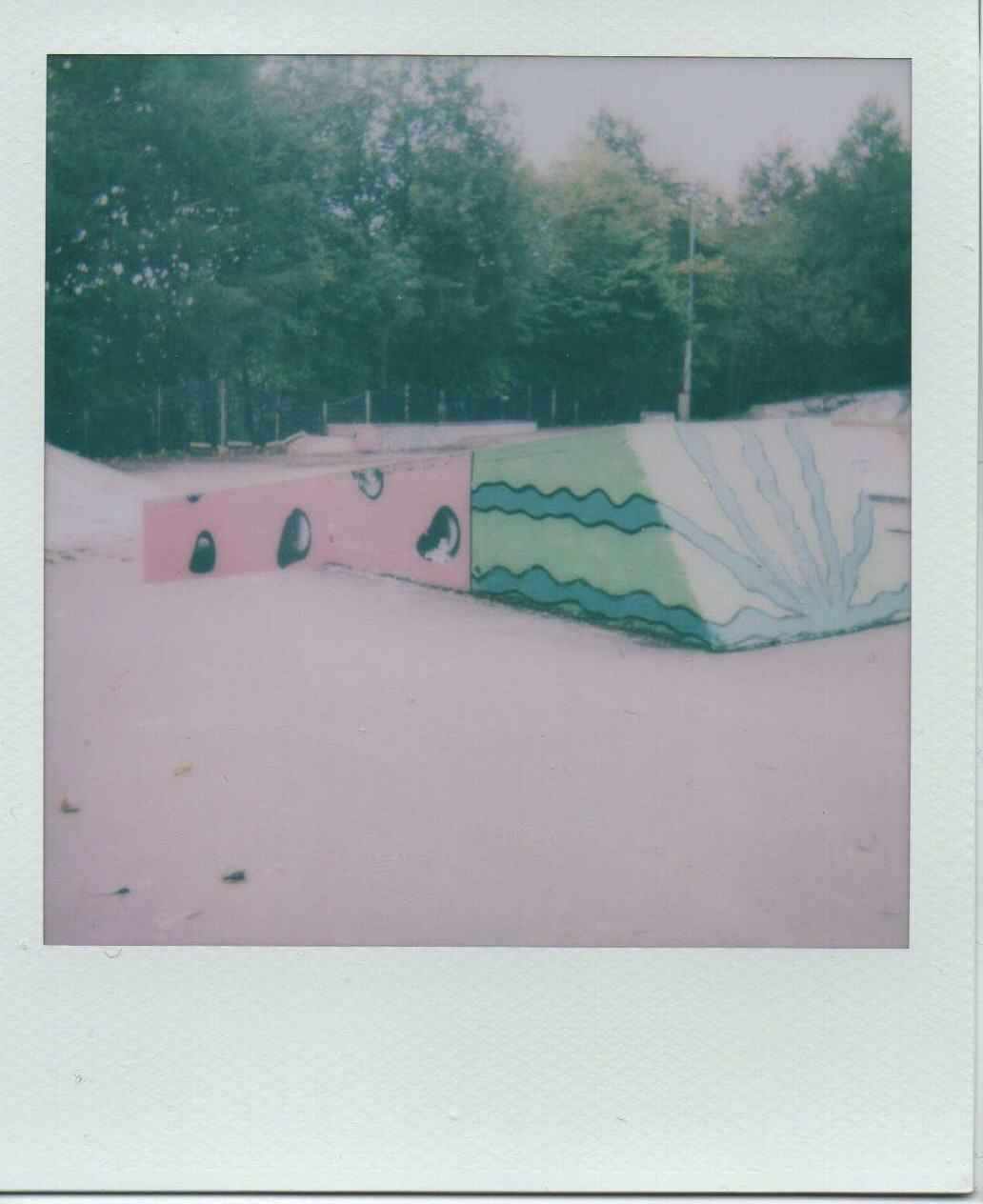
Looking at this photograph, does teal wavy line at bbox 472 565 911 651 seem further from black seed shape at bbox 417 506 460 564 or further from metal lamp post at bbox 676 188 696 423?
metal lamp post at bbox 676 188 696 423

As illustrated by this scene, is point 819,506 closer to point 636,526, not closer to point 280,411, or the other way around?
point 636,526

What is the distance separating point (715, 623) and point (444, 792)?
100 centimetres

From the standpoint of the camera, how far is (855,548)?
2.95m

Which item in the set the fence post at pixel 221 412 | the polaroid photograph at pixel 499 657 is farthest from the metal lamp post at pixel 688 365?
the fence post at pixel 221 412

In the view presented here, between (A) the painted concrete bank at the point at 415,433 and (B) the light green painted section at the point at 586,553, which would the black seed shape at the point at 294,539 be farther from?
(B) the light green painted section at the point at 586,553

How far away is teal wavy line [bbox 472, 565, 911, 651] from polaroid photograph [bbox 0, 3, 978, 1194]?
16mm

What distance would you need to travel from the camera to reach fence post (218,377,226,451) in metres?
2.98

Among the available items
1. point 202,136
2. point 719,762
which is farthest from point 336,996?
point 202,136

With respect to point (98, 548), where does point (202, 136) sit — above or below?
above

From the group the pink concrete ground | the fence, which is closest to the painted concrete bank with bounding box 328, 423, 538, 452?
the fence

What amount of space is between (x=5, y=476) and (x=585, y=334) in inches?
70.7

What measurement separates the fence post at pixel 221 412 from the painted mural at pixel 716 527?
2.65ft

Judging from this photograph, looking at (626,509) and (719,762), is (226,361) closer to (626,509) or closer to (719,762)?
(626,509)

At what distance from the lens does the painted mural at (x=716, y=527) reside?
2939 millimetres
